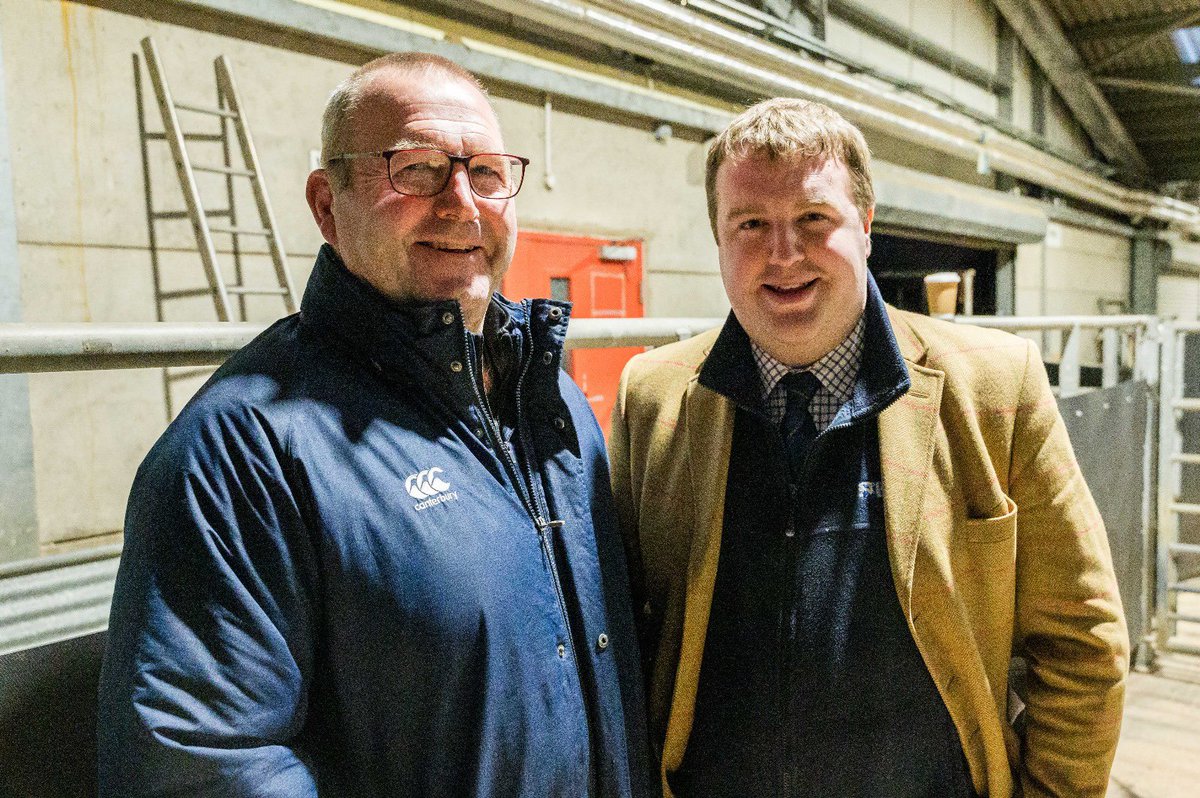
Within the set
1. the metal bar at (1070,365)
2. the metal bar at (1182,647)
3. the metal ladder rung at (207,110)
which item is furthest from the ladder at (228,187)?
the metal bar at (1182,647)

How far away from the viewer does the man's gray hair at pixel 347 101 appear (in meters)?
1.25

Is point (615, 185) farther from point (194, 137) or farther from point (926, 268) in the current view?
point (926, 268)

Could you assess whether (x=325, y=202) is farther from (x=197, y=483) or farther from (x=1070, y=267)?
(x=1070, y=267)

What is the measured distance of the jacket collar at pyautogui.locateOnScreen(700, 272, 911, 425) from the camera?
1.41m

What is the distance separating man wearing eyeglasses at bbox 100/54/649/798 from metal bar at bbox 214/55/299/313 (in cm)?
295

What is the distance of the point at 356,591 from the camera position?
1.04 m

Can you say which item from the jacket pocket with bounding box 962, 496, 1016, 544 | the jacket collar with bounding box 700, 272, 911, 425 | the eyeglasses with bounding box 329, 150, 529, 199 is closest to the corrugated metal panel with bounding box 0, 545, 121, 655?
the eyeglasses with bounding box 329, 150, 529, 199

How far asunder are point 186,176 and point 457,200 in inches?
119

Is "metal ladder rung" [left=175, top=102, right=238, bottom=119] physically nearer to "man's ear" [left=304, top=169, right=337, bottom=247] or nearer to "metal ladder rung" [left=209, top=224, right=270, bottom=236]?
"metal ladder rung" [left=209, top=224, right=270, bottom=236]

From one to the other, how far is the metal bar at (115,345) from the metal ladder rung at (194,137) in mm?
3059

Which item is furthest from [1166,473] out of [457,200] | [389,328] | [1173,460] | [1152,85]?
[1152,85]

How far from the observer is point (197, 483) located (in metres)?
0.96

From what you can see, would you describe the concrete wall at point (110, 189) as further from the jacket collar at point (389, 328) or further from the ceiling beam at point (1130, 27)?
the ceiling beam at point (1130, 27)

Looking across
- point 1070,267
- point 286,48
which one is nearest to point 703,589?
point 286,48
